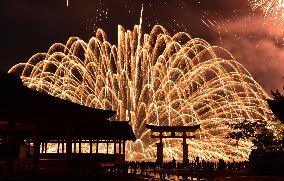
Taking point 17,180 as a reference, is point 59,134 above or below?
above

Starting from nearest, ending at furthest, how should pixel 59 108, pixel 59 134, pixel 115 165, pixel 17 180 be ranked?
pixel 17 180, pixel 59 108, pixel 115 165, pixel 59 134

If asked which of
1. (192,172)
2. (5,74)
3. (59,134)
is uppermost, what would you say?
(5,74)

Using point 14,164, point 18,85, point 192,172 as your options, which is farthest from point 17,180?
point 192,172

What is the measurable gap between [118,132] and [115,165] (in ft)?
12.5

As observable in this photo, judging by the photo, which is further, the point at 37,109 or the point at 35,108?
the point at 37,109

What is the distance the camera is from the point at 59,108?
62.5 feet

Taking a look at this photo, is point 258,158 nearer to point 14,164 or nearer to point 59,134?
point 59,134

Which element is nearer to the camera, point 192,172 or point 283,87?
point 283,87

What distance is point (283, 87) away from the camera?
80.9ft

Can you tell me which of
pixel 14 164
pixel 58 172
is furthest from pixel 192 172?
pixel 14 164

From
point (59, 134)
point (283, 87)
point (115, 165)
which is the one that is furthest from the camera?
point (59, 134)

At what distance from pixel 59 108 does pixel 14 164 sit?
309 cm

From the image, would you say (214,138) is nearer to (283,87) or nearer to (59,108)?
(283,87)

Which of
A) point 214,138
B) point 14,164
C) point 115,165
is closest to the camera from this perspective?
point 14,164
